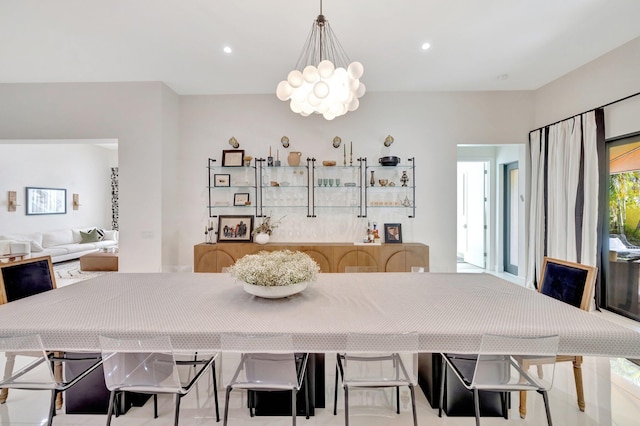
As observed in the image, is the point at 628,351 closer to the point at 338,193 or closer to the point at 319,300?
the point at 319,300

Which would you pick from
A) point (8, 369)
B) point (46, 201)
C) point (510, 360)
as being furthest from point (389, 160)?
point (46, 201)

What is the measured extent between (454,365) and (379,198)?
302cm

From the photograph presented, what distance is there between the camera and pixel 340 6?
8.07 ft

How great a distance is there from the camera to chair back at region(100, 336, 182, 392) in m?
1.26

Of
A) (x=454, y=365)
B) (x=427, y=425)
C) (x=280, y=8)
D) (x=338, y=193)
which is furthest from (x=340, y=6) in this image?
(x=427, y=425)

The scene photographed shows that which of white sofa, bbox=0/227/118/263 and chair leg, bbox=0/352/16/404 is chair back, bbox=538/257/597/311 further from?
white sofa, bbox=0/227/118/263

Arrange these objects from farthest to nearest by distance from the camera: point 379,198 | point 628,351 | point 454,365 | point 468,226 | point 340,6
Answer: point 468,226 < point 379,198 < point 340,6 < point 454,365 < point 628,351

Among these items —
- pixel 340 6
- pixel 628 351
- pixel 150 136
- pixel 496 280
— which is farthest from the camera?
pixel 150 136

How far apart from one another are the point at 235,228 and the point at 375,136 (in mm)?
2598

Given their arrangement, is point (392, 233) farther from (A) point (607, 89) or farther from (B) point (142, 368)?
(B) point (142, 368)

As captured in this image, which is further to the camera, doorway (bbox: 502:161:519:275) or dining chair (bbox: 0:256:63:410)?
doorway (bbox: 502:161:519:275)

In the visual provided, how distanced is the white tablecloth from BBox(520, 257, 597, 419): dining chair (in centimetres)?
27

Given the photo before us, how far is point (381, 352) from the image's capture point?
4.16 ft

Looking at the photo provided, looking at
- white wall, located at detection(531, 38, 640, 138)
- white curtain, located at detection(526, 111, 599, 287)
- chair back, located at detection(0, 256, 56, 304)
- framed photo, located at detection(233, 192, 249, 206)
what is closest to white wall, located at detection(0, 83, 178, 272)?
framed photo, located at detection(233, 192, 249, 206)
